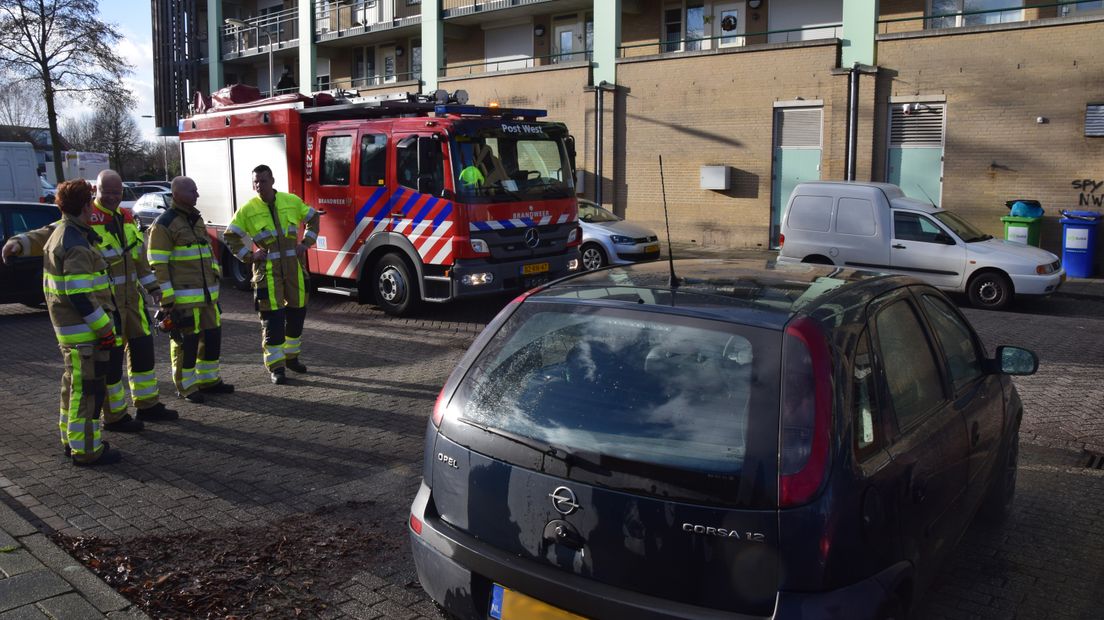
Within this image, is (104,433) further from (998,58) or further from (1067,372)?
(998,58)

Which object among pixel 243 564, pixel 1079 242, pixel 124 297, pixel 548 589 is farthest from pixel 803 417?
pixel 1079 242

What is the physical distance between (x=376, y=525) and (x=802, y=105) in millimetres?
17614

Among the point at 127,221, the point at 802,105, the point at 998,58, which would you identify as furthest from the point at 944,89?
the point at 127,221

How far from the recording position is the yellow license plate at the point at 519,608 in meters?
2.93

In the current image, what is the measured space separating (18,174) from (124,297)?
20455 millimetres

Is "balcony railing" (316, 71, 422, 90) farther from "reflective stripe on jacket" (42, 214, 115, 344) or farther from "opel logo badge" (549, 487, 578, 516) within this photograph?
"opel logo badge" (549, 487, 578, 516)

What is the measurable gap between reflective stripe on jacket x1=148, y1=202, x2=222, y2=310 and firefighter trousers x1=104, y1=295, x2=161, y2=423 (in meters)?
0.43

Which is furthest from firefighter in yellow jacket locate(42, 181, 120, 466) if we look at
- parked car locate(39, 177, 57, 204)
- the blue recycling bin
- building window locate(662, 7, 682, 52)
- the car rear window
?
building window locate(662, 7, 682, 52)

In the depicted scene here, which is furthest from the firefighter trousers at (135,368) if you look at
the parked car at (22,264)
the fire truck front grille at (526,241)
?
the parked car at (22,264)

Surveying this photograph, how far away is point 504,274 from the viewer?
37.4 ft

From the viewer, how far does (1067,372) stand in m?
8.80

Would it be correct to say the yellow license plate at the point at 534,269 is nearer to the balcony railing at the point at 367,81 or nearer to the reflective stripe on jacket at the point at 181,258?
the reflective stripe on jacket at the point at 181,258

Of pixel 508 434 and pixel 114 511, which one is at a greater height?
pixel 508 434

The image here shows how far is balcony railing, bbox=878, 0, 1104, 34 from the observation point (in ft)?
57.0
